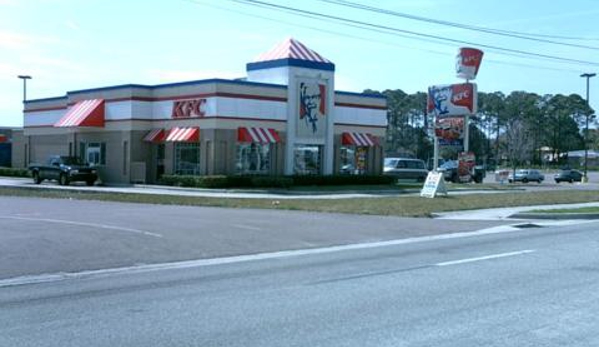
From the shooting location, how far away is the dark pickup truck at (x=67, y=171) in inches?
1540

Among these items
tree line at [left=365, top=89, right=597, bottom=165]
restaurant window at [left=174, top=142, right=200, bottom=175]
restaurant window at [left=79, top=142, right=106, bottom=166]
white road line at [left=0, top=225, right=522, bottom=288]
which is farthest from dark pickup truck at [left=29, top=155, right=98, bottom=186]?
tree line at [left=365, top=89, right=597, bottom=165]

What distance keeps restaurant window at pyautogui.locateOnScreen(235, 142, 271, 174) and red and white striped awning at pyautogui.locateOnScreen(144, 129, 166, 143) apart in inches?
183

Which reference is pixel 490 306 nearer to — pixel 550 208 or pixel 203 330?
pixel 203 330

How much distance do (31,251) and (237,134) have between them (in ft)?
80.7

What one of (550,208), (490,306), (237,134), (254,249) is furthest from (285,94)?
(490,306)

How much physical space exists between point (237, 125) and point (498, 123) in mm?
96284

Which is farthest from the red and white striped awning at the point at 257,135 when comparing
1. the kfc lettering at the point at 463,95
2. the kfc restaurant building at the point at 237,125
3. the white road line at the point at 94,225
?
the white road line at the point at 94,225

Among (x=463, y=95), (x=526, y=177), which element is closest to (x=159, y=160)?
(x=463, y=95)

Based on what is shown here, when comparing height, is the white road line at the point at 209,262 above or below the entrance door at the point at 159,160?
below

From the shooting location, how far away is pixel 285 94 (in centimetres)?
3950

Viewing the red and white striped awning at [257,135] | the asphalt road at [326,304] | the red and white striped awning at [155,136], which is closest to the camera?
the asphalt road at [326,304]

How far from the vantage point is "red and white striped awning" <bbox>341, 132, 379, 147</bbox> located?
43.3m

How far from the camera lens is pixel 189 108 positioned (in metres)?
38.3

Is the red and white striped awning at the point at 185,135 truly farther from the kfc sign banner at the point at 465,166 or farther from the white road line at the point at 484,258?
the white road line at the point at 484,258
